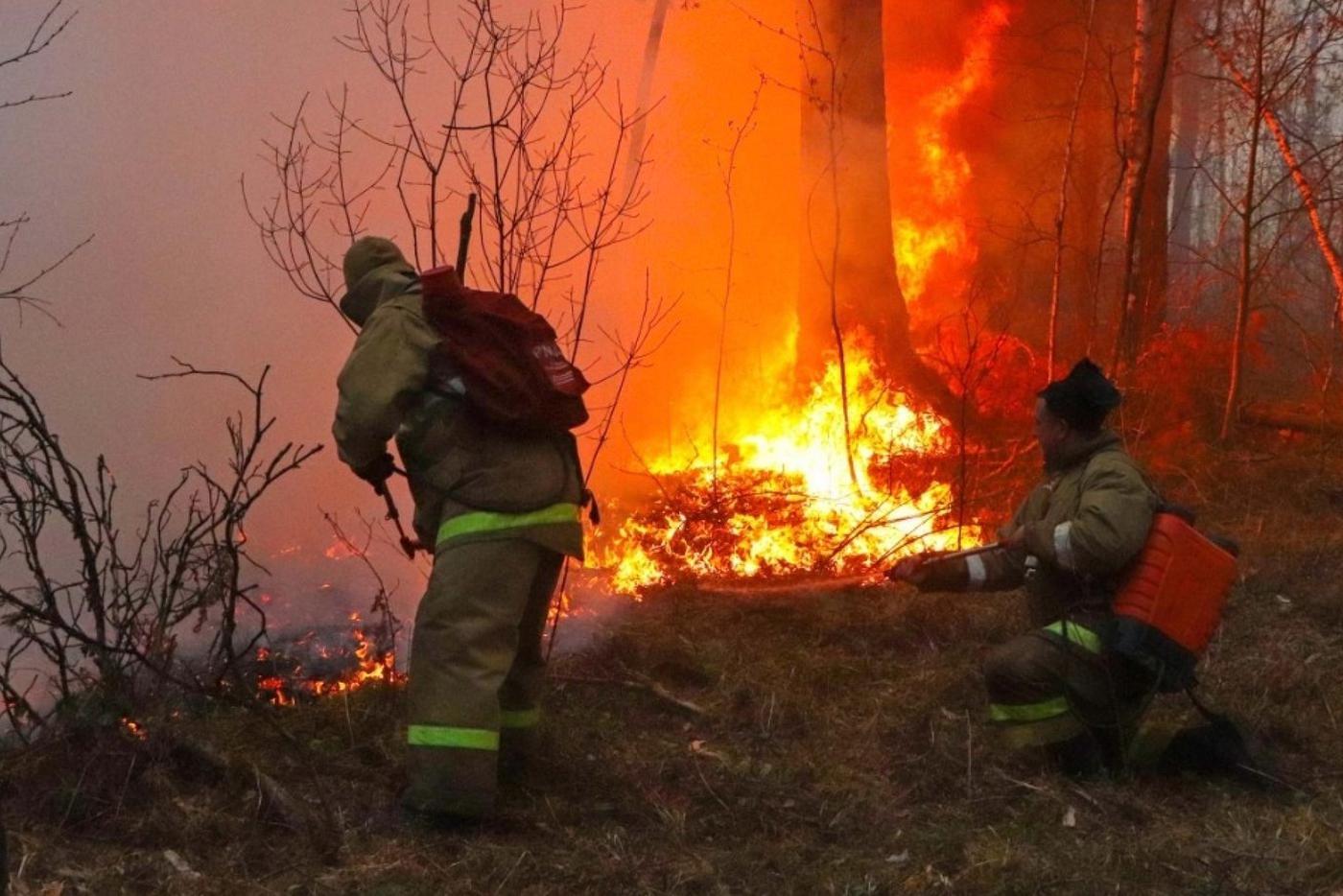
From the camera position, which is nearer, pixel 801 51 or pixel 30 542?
pixel 30 542

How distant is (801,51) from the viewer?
9352 mm

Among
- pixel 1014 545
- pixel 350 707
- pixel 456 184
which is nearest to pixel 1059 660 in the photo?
pixel 1014 545

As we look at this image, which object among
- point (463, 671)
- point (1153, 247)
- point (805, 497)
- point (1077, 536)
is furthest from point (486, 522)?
point (1153, 247)

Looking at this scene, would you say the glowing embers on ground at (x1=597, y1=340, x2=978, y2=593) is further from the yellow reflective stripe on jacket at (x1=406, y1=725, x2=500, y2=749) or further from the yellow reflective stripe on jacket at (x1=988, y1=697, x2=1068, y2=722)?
the yellow reflective stripe on jacket at (x1=406, y1=725, x2=500, y2=749)

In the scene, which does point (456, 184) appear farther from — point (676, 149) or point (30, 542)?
point (30, 542)

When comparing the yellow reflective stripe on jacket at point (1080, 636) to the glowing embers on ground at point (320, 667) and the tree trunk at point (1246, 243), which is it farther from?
the tree trunk at point (1246, 243)

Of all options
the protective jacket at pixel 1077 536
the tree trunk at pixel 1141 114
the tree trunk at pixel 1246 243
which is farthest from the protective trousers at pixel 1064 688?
the tree trunk at pixel 1246 243

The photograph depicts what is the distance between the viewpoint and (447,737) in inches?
154

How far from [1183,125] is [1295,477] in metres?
17.2

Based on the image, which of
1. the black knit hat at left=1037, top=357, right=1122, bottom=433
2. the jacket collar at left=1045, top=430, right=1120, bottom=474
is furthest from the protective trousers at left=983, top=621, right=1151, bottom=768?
the black knit hat at left=1037, top=357, right=1122, bottom=433

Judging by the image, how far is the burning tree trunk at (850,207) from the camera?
9242mm

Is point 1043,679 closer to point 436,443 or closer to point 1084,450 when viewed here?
point 1084,450

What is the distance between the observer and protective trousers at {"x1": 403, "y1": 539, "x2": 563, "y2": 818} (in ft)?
12.8

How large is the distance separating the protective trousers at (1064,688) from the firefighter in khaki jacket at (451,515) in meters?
1.69
